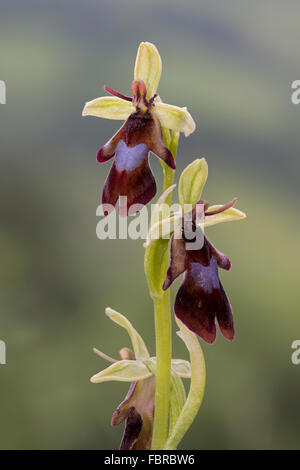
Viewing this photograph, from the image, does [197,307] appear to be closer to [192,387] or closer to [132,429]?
[192,387]

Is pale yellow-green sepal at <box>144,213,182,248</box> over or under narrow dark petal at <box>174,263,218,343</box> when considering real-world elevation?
over

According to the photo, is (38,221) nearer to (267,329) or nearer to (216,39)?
(267,329)

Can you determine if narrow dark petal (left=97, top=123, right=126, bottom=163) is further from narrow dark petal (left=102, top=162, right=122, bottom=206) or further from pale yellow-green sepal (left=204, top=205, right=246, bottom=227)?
pale yellow-green sepal (left=204, top=205, right=246, bottom=227)

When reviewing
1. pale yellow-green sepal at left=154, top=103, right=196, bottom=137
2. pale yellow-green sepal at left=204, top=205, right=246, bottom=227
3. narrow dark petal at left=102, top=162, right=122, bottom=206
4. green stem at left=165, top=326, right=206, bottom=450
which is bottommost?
green stem at left=165, top=326, right=206, bottom=450

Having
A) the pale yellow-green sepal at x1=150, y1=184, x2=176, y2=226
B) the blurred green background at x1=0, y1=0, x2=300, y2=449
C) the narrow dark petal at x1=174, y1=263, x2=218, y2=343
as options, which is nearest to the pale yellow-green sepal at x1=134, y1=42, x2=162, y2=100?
the pale yellow-green sepal at x1=150, y1=184, x2=176, y2=226

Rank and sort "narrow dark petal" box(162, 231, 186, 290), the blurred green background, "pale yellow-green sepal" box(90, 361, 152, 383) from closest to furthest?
"narrow dark petal" box(162, 231, 186, 290), "pale yellow-green sepal" box(90, 361, 152, 383), the blurred green background

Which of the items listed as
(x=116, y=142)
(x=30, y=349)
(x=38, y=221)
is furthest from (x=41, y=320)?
(x=116, y=142)

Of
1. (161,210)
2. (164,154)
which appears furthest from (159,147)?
(161,210)

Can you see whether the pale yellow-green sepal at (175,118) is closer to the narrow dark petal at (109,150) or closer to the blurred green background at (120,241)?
the narrow dark petal at (109,150)
